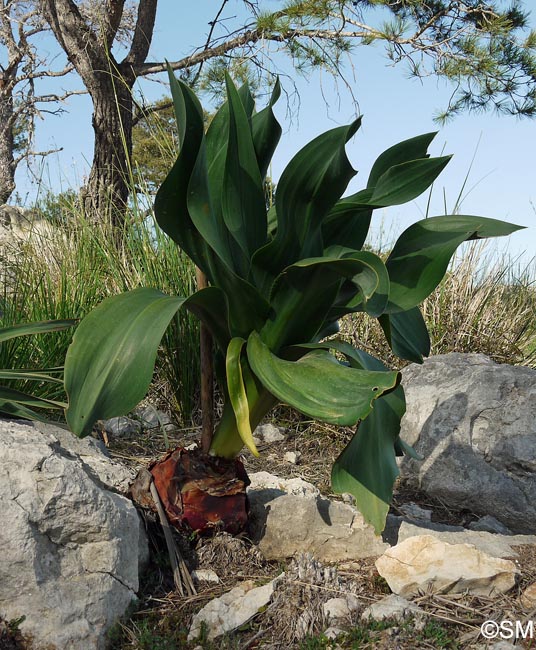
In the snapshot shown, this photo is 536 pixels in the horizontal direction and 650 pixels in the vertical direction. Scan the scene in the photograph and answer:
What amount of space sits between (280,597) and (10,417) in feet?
3.37

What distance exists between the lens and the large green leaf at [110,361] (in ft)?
4.58

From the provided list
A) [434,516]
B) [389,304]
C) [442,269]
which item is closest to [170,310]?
[389,304]

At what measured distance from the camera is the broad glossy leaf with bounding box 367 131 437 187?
186 cm

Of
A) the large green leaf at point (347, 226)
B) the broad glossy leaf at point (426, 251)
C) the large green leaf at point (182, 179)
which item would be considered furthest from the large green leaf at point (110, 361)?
the broad glossy leaf at point (426, 251)

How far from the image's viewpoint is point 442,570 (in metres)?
1.67

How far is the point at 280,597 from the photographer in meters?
1.60

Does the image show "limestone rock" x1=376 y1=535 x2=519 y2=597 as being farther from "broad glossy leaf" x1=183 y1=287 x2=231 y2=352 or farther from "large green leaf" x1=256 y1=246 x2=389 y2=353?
"broad glossy leaf" x1=183 y1=287 x2=231 y2=352

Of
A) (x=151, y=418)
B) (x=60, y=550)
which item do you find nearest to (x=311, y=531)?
(x=60, y=550)

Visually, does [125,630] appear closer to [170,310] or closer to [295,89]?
[170,310]

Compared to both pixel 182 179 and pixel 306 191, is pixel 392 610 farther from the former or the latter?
pixel 182 179

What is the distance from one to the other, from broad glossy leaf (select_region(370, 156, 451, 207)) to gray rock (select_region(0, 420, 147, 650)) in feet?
3.21

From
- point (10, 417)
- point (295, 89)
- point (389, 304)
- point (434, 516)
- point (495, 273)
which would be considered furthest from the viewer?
point (295, 89)

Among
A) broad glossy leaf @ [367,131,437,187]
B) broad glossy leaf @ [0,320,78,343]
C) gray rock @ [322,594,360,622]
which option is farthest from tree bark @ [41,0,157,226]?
gray rock @ [322,594,360,622]

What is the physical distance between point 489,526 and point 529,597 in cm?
66
